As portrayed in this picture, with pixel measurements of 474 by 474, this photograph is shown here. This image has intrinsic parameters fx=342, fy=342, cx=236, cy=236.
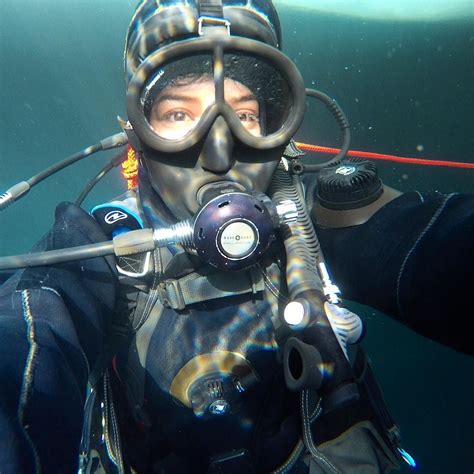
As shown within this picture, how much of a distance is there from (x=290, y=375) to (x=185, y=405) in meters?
0.70

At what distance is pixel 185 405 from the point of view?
1606 mm

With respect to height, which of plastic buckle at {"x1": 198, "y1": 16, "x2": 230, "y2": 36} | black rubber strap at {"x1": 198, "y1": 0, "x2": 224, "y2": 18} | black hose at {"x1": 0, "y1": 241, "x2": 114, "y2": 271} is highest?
black rubber strap at {"x1": 198, "y1": 0, "x2": 224, "y2": 18}

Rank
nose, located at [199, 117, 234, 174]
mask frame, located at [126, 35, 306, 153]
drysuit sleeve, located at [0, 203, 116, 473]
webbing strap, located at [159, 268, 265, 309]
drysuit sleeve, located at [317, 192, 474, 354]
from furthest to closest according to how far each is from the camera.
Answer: webbing strap, located at [159, 268, 265, 309] < nose, located at [199, 117, 234, 174] < mask frame, located at [126, 35, 306, 153] < drysuit sleeve, located at [317, 192, 474, 354] < drysuit sleeve, located at [0, 203, 116, 473]

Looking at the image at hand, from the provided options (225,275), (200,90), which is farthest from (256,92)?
(225,275)

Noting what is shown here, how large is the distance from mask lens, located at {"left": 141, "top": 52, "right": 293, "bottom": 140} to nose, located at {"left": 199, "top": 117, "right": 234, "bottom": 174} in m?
0.12

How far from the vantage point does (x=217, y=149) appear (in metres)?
1.49

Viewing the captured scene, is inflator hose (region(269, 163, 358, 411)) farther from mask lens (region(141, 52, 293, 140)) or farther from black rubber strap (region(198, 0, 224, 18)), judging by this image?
black rubber strap (region(198, 0, 224, 18))

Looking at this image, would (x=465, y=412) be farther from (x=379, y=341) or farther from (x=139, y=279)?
(x=139, y=279)

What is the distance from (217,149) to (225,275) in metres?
0.61

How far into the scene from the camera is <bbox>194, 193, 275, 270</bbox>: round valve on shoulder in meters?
1.31

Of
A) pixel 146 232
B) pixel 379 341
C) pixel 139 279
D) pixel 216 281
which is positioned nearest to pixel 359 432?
pixel 216 281

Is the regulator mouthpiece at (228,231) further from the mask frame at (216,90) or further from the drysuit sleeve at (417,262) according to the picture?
the drysuit sleeve at (417,262)

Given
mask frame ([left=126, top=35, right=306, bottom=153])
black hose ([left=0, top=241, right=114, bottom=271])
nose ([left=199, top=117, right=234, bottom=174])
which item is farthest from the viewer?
nose ([left=199, top=117, right=234, bottom=174])

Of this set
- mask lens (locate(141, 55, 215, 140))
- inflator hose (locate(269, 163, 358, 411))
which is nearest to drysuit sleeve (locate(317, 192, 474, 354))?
inflator hose (locate(269, 163, 358, 411))
